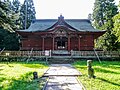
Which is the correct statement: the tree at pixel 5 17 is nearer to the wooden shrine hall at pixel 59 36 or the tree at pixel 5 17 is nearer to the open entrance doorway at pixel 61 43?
the wooden shrine hall at pixel 59 36

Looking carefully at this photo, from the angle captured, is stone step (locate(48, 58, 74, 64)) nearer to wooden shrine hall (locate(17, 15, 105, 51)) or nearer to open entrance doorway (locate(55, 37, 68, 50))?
wooden shrine hall (locate(17, 15, 105, 51))

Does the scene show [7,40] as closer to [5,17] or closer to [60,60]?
[60,60]

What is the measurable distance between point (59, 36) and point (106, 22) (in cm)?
986

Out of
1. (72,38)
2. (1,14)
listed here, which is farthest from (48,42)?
(1,14)

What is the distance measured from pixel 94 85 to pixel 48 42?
2532 centimetres

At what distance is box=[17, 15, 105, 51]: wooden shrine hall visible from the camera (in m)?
32.9

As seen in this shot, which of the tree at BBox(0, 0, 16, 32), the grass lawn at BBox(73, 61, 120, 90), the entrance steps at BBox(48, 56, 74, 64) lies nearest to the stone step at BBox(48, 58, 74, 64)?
the entrance steps at BBox(48, 56, 74, 64)

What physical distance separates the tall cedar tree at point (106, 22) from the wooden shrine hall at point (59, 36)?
7.01 feet

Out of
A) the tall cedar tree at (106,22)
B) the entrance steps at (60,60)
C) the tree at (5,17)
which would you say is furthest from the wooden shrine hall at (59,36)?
the tree at (5,17)

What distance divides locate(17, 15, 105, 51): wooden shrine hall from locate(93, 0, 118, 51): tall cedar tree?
2.14 m

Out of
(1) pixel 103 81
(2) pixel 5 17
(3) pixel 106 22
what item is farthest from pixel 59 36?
(1) pixel 103 81

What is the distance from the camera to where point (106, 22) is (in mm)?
38469

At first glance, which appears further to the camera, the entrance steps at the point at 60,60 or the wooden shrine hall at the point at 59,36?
the wooden shrine hall at the point at 59,36

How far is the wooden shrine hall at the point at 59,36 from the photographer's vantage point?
32938mm
